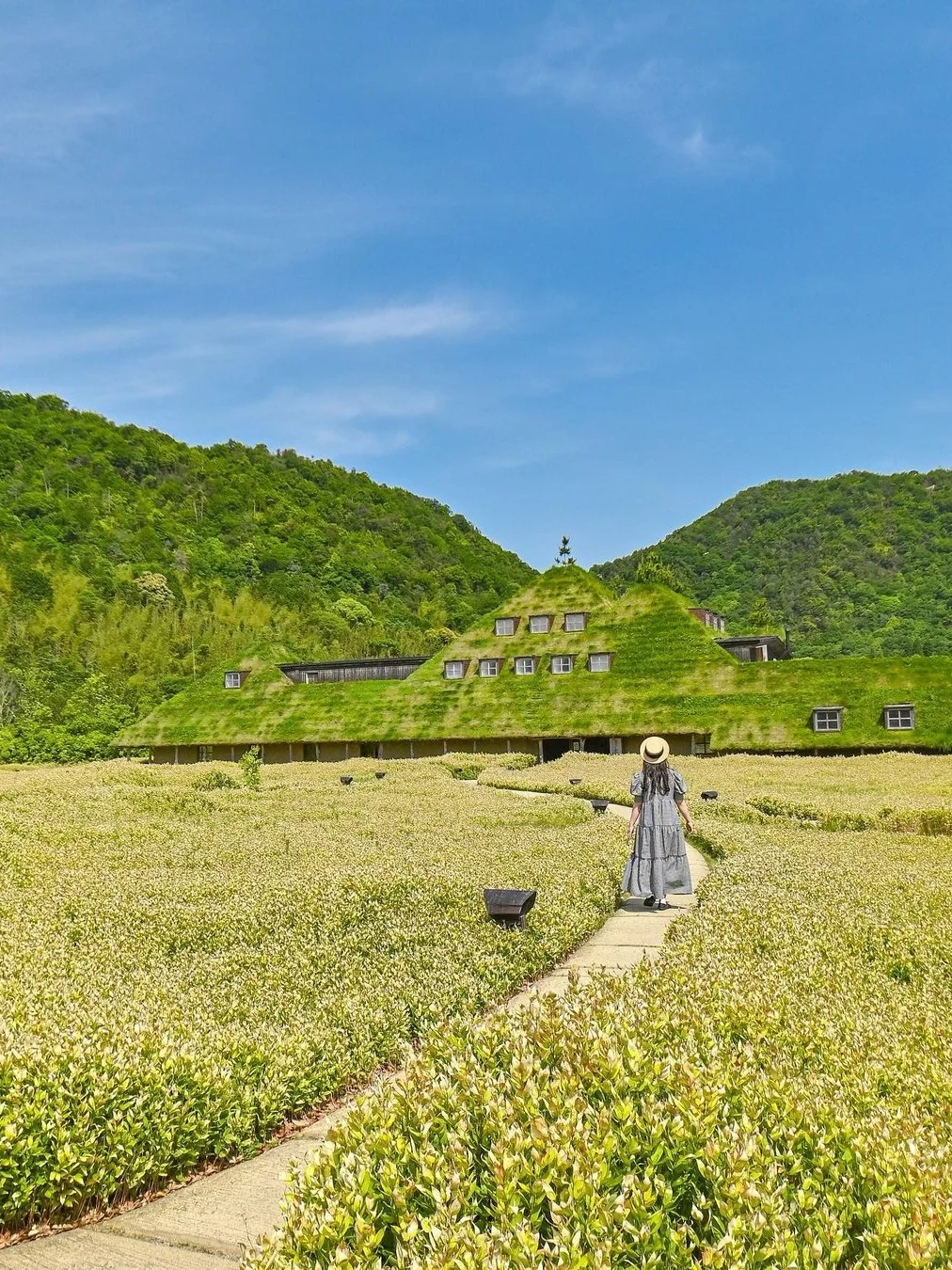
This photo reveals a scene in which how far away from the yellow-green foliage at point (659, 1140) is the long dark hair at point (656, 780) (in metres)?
4.84

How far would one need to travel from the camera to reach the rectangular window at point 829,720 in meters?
39.2

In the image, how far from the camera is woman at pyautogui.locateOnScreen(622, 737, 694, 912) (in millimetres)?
12109

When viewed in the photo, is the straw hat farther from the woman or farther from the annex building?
the annex building

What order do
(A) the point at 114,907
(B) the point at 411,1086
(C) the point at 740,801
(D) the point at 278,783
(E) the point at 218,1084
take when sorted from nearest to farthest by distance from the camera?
(B) the point at 411,1086 < (E) the point at 218,1084 < (A) the point at 114,907 < (C) the point at 740,801 < (D) the point at 278,783

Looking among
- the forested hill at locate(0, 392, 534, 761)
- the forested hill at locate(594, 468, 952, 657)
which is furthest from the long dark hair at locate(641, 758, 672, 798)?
the forested hill at locate(594, 468, 952, 657)

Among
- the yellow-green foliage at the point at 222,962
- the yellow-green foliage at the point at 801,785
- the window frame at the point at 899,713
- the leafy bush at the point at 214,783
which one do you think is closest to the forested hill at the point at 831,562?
the window frame at the point at 899,713

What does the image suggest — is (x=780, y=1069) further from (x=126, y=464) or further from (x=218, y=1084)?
(x=126, y=464)

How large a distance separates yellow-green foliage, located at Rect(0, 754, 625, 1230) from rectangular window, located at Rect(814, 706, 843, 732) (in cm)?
2327

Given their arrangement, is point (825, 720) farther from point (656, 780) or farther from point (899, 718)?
point (656, 780)

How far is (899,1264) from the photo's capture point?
326cm

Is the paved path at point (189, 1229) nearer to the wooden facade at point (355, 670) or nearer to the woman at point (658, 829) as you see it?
the woman at point (658, 829)

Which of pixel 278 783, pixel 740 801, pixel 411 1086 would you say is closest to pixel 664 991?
pixel 411 1086

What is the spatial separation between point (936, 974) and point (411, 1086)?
5.66 meters

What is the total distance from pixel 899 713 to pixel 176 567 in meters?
68.3
